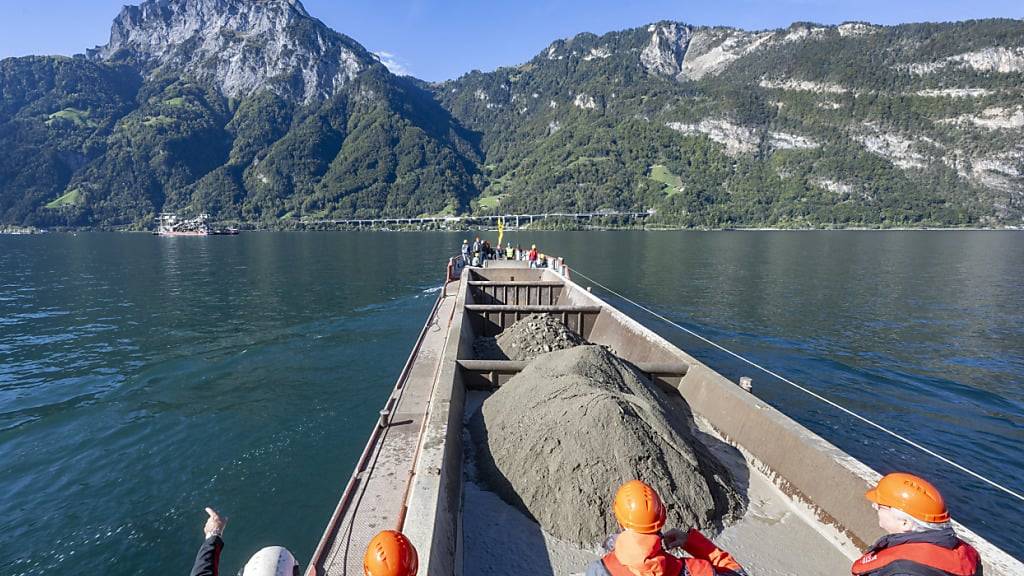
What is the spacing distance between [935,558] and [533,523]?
338 cm

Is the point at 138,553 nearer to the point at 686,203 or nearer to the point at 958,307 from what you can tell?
the point at 958,307

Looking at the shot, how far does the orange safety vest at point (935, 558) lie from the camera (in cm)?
244

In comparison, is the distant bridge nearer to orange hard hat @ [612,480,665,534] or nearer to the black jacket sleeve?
the black jacket sleeve

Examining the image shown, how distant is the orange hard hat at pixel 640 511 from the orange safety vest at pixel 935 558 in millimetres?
1266

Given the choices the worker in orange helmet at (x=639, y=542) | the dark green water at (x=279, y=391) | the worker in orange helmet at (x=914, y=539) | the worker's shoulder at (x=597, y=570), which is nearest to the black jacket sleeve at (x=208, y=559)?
the worker's shoulder at (x=597, y=570)

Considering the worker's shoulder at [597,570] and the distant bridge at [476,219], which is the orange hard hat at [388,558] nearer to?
the worker's shoulder at [597,570]

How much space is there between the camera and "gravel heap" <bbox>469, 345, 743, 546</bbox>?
4.69 metres

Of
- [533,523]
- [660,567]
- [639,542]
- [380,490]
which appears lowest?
[533,523]

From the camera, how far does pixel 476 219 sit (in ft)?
573

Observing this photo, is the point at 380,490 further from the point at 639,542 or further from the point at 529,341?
the point at 529,341

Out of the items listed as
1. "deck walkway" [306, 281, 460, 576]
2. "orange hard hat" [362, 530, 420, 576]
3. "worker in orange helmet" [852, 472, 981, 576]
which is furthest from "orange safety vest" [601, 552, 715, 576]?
"deck walkway" [306, 281, 460, 576]

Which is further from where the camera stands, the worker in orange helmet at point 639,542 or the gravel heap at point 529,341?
the gravel heap at point 529,341

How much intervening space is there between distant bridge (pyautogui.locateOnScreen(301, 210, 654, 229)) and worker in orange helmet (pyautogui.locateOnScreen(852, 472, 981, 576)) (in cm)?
16713

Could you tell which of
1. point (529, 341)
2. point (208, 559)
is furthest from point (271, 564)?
point (529, 341)
